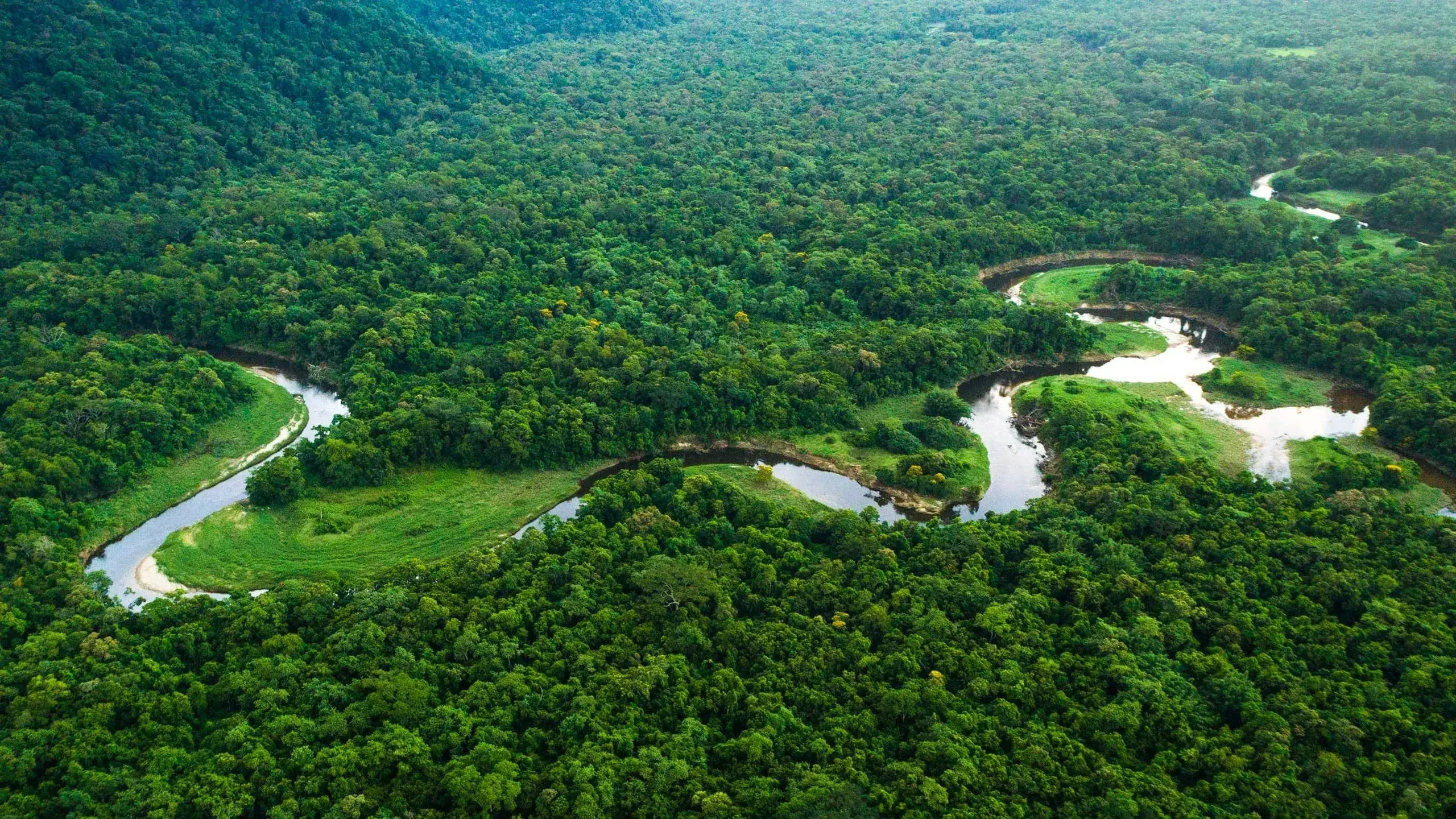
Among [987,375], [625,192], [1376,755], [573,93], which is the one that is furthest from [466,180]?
[1376,755]


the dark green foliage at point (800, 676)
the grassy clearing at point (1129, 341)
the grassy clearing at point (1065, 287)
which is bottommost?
the dark green foliage at point (800, 676)

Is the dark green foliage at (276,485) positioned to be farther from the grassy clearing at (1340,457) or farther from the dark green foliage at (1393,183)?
the dark green foliage at (1393,183)

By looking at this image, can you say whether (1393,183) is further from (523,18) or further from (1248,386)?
(523,18)

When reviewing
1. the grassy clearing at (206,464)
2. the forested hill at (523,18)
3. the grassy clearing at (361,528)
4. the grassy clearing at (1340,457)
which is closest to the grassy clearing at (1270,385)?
the grassy clearing at (1340,457)

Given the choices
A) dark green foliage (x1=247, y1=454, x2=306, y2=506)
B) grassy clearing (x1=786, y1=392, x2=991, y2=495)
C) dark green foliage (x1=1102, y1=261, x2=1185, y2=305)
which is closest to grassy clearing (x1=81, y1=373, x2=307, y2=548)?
dark green foliage (x1=247, y1=454, x2=306, y2=506)

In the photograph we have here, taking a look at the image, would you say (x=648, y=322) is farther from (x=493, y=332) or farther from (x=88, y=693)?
(x=88, y=693)

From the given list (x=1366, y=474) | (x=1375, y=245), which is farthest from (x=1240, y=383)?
(x=1375, y=245)

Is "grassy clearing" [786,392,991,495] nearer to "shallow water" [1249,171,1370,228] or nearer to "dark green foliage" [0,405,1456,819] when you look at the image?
"dark green foliage" [0,405,1456,819]
